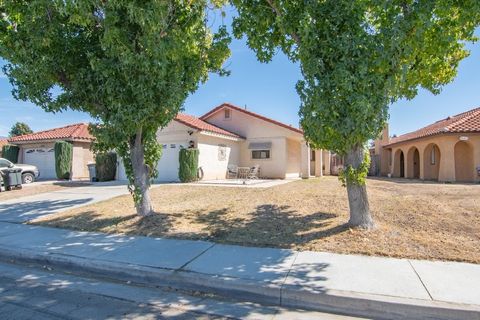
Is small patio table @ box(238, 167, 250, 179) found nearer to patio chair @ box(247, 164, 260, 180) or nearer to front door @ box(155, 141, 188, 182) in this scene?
patio chair @ box(247, 164, 260, 180)

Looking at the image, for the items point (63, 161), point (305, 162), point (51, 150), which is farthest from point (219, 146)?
point (51, 150)

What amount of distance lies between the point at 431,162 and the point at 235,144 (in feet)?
44.7

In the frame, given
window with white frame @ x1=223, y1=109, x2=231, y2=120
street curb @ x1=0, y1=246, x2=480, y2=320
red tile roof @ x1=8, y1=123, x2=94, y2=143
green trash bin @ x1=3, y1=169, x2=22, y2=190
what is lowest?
street curb @ x1=0, y1=246, x2=480, y2=320

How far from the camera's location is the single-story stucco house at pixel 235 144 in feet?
57.8

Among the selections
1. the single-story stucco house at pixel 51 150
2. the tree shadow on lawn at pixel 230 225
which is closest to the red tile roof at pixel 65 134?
the single-story stucco house at pixel 51 150

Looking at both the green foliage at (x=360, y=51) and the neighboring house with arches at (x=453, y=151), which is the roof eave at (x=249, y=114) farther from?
the green foliage at (x=360, y=51)

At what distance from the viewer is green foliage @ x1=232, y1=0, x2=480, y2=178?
17.7 ft

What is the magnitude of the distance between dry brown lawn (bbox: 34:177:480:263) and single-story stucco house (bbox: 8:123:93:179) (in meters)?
13.0

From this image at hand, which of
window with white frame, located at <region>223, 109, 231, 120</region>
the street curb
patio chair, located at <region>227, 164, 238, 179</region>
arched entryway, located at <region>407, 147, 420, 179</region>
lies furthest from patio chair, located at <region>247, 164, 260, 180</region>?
the street curb

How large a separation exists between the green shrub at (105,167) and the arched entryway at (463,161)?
21.0 meters

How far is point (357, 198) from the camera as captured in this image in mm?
6586

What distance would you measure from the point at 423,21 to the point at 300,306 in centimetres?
508

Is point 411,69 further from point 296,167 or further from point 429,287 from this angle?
point 296,167

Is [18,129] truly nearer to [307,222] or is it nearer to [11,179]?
[11,179]
